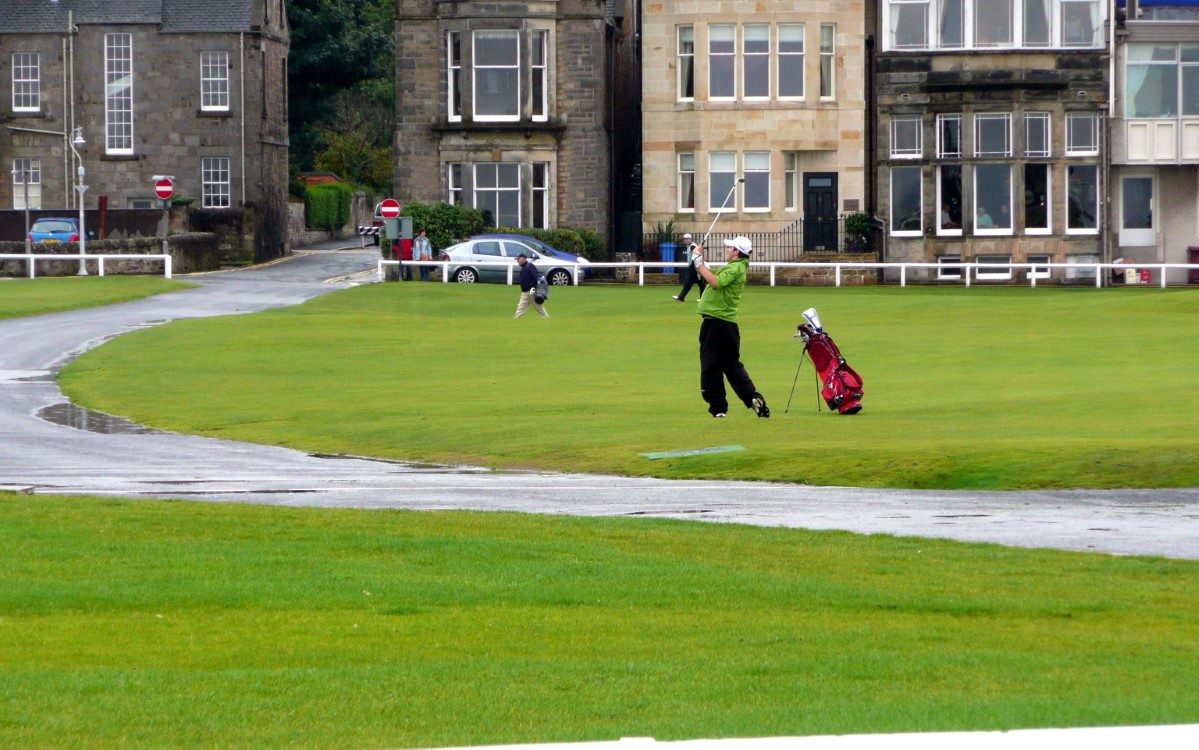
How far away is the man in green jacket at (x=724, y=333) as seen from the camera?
1962 centimetres

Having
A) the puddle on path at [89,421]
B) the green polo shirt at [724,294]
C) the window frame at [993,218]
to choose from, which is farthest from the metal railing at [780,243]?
the green polo shirt at [724,294]

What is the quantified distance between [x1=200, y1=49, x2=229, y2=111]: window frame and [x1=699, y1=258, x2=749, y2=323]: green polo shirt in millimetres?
48559

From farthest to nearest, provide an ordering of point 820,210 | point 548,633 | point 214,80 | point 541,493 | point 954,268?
1. point 214,80
2. point 820,210
3. point 954,268
4. point 541,493
5. point 548,633

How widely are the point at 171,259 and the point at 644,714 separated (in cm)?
4829

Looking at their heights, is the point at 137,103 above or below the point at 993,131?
above

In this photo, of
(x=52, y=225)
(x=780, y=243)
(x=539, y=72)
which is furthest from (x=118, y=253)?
(x=780, y=243)

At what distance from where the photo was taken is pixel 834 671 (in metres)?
8.02

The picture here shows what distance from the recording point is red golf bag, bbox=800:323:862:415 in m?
20.5

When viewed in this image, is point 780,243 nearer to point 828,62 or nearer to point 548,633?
point 828,62

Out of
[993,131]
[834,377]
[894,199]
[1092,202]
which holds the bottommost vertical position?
[834,377]

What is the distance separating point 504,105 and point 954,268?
50.0 ft

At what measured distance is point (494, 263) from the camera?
171 feet

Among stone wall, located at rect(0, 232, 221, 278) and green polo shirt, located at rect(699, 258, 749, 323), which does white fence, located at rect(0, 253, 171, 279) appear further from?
green polo shirt, located at rect(699, 258, 749, 323)

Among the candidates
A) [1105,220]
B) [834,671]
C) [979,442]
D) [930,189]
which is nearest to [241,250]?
[930,189]
